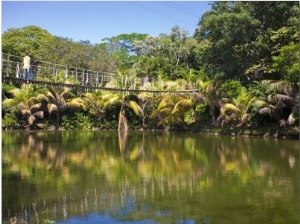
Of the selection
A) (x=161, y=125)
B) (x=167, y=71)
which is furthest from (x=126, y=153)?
(x=167, y=71)

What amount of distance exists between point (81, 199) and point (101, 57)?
20.9m

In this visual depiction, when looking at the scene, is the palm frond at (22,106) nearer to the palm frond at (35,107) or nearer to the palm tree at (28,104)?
the palm tree at (28,104)

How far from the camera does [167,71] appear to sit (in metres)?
24.5

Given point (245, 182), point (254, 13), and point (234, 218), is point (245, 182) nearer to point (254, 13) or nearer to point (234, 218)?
point (234, 218)

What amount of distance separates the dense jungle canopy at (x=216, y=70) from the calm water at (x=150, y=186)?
5.29 meters

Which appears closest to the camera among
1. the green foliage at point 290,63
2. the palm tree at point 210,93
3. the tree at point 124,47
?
the green foliage at point 290,63

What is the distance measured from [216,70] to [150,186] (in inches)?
545

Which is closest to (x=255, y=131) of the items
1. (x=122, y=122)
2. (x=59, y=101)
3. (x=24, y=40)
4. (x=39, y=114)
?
(x=122, y=122)

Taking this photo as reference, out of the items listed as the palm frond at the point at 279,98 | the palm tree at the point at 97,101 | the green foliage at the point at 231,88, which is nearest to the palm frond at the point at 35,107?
the palm tree at the point at 97,101

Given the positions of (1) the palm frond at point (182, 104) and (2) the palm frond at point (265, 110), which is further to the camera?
(1) the palm frond at point (182, 104)

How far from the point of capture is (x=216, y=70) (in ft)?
65.1

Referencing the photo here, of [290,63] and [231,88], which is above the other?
[290,63]

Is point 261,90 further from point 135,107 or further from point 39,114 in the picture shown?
point 39,114

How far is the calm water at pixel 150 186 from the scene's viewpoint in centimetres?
512
